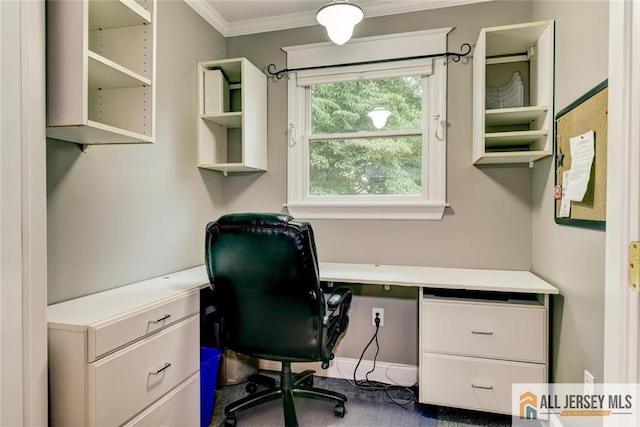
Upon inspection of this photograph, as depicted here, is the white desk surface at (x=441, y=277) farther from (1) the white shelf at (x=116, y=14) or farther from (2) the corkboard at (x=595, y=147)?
(1) the white shelf at (x=116, y=14)

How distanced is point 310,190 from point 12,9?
1.86m

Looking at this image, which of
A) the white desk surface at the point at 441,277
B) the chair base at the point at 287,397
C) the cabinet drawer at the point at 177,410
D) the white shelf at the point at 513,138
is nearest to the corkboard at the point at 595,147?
the white shelf at the point at 513,138

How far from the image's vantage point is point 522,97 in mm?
2092

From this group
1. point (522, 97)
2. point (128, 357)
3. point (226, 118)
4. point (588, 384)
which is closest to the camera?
point (128, 357)

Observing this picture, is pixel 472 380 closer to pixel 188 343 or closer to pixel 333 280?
pixel 333 280

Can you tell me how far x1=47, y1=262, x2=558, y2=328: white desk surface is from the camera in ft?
4.38

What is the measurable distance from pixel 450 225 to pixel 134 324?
1.93 m

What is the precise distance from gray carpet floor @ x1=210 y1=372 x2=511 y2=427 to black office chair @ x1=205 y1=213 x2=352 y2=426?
0.54ft

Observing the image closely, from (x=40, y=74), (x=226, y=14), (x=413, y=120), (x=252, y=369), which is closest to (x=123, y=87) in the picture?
(x=40, y=74)

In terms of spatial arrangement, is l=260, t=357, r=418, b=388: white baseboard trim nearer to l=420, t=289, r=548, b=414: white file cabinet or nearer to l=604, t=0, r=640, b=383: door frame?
l=420, t=289, r=548, b=414: white file cabinet

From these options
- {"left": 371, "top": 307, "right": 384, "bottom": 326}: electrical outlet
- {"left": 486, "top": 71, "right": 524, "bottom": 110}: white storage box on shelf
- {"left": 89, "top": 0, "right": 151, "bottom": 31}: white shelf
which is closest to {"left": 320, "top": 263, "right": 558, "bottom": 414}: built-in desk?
{"left": 371, "top": 307, "right": 384, "bottom": 326}: electrical outlet

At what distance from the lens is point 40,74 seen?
1.14 m

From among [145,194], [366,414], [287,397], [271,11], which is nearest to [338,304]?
[287,397]

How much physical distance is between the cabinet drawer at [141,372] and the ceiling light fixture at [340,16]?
172 centimetres
